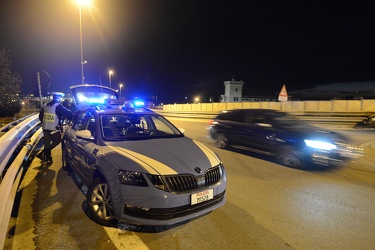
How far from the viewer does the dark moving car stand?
20.0ft

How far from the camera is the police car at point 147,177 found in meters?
2.94

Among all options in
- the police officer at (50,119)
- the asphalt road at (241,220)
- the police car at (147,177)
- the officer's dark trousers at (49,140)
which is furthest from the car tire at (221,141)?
the officer's dark trousers at (49,140)

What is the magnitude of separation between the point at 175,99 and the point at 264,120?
311ft

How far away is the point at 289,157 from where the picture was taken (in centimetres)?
658

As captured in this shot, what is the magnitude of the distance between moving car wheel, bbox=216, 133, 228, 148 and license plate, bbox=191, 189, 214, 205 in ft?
18.5

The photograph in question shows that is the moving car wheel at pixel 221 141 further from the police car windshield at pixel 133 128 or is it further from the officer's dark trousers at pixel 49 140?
the officer's dark trousers at pixel 49 140

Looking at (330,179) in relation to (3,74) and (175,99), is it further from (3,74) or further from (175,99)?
(175,99)

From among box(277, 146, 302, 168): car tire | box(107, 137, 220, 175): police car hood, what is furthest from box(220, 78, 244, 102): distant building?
box(107, 137, 220, 175): police car hood

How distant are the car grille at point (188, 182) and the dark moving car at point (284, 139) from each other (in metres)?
4.01

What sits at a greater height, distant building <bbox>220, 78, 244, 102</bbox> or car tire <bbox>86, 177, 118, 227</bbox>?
distant building <bbox>220, 78, 244, 102</bbox>

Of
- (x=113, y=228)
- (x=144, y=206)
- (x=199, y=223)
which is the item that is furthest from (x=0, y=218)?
(x=199, y=223)

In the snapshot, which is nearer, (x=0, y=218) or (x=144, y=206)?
(x=0, y=218)

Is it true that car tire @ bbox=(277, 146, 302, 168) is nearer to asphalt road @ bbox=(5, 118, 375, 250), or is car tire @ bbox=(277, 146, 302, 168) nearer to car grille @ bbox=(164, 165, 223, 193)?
asphalt road @ bbox=(5, 118, 375, 250)

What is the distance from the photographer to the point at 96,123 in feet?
13.7
